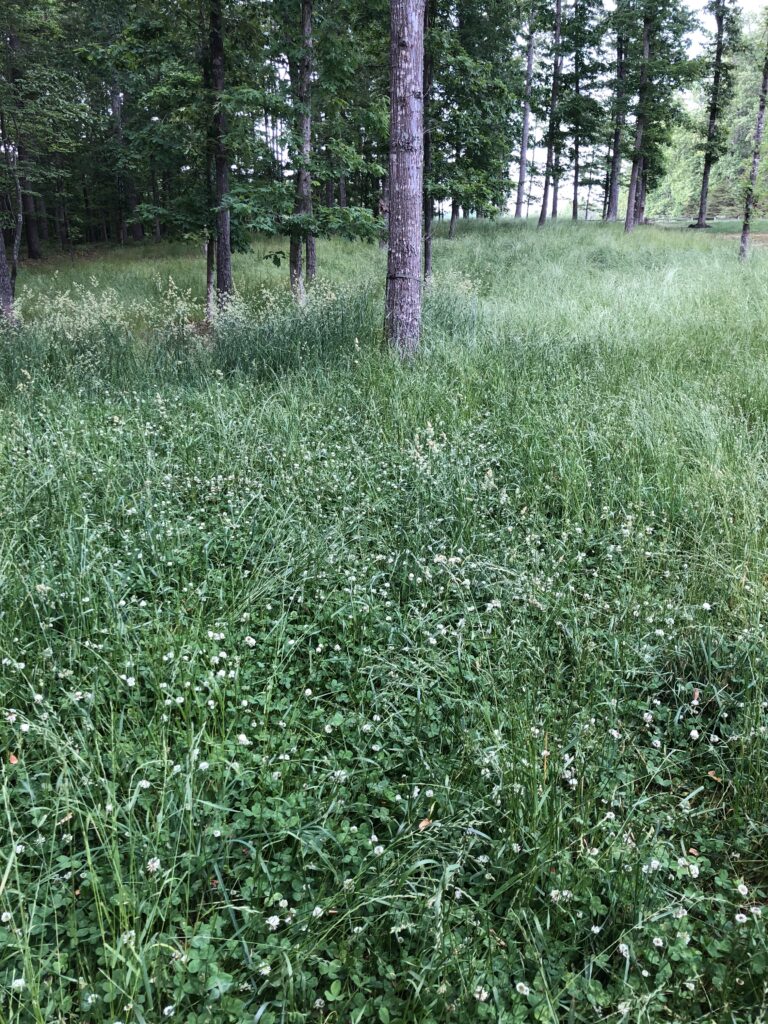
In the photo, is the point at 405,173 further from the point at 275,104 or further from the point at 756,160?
the point at 756,160

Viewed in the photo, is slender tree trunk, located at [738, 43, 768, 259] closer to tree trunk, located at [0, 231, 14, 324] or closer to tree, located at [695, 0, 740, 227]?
tree, located at [695, 0, 740, 227]

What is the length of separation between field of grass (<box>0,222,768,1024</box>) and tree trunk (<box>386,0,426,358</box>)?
2.18 metres

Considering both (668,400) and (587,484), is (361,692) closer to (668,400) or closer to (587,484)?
(587,484)

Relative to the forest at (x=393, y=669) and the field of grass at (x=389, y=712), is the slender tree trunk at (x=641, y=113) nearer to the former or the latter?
the forest at (x=393, y=669)

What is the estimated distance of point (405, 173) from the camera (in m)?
6.67

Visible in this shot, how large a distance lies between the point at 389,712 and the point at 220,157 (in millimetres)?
12188

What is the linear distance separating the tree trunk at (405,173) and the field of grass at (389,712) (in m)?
2.18

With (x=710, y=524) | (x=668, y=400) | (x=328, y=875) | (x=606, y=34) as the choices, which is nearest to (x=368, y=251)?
(x=606, y=34)

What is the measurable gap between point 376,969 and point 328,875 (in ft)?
0.95

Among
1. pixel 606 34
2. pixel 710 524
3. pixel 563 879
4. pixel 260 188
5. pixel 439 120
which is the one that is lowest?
pixel 563 879

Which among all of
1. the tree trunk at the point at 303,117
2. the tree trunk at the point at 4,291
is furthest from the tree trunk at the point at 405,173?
the tree trunk at the point at 4,291

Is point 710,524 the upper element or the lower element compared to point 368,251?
lower

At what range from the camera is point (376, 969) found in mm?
1595

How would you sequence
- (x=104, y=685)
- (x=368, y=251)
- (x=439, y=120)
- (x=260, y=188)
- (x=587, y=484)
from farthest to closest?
1. (x=368, y=251)
2. (x=439, y=120)
3. (x=260, y=188)
4. (x=587, y=484)
5. (x=104, y=685)
